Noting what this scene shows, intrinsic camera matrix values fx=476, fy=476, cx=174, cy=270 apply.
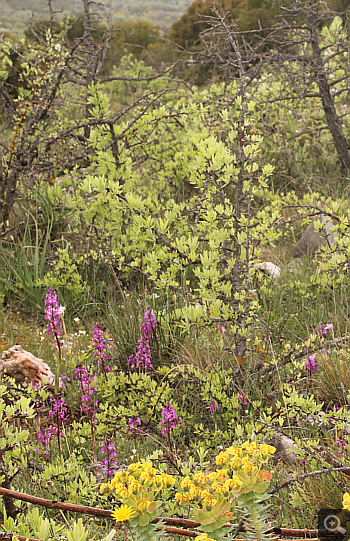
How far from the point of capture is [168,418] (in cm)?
Result: 214

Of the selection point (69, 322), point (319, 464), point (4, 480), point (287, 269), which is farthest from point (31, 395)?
point (287, 269)

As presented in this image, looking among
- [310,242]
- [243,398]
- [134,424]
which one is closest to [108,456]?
[134,424]

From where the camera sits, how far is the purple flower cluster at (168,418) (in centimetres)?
216

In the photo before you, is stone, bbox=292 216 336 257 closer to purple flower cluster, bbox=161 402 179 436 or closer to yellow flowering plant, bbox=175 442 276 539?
purple flower cluster, bbox=161 402 179 436

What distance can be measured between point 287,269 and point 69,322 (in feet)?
6.17

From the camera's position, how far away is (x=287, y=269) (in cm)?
410

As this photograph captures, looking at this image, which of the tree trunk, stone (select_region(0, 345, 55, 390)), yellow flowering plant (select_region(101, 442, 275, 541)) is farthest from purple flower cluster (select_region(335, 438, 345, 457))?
the tree trunk

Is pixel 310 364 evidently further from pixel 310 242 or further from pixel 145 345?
pixel 310 242

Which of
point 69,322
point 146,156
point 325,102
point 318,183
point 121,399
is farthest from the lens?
point 318,183

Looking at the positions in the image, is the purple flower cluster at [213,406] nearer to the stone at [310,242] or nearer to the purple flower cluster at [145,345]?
the purple flower cluster at [145,345]

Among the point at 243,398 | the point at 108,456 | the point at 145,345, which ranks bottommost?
the point at 108,456

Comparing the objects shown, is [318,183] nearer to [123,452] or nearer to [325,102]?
[325,102]

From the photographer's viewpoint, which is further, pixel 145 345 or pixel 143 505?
pixel 145 345

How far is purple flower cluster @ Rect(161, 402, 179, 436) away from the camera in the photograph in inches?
84.9
